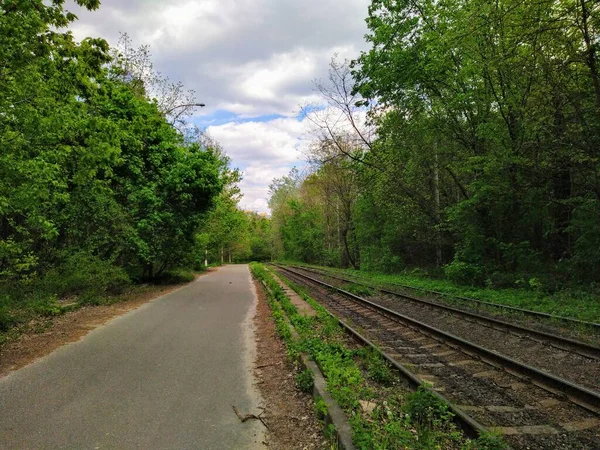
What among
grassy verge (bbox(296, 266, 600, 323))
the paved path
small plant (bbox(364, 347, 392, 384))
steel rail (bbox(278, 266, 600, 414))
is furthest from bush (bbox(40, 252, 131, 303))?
grassy verge (bbox(296, 266, 600, 323))

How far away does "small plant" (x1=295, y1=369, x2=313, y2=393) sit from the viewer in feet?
17.2

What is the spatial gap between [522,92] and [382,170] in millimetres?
8894

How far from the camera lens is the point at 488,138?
15430 millimetres

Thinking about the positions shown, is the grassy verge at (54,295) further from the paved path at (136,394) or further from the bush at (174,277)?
the bush at (174,277)

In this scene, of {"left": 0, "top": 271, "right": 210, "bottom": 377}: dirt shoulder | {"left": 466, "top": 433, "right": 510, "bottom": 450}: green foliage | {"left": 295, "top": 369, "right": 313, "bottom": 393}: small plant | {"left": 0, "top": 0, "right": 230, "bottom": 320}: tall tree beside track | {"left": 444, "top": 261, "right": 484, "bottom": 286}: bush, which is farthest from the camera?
{"left": 444, "top": 261, "right": 484, "bottom": 286}: bush

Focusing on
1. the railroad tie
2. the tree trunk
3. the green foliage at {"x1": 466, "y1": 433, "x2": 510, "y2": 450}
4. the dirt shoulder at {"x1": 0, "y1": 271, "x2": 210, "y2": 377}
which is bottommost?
the railroad tie

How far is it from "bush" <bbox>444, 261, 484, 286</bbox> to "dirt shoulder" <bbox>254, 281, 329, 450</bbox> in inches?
433

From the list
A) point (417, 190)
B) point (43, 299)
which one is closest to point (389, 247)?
point (417, 190)

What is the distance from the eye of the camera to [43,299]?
10547 millimetres

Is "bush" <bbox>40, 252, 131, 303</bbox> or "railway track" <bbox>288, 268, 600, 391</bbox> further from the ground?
"bush" <bbox>40, 252, 131, 303</bbox>

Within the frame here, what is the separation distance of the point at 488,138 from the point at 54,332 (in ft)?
52.2

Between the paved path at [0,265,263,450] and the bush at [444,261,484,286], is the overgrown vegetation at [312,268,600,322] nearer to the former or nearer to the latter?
the bush at [444,261,484,286]

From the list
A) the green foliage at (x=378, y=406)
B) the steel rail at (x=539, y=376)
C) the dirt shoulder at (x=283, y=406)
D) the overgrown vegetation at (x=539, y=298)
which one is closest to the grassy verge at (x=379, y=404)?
the green foliage at (x=378, y=406)

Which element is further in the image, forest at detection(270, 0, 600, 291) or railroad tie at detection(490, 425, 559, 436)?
forest at detection(270, 0, 600, 291)
